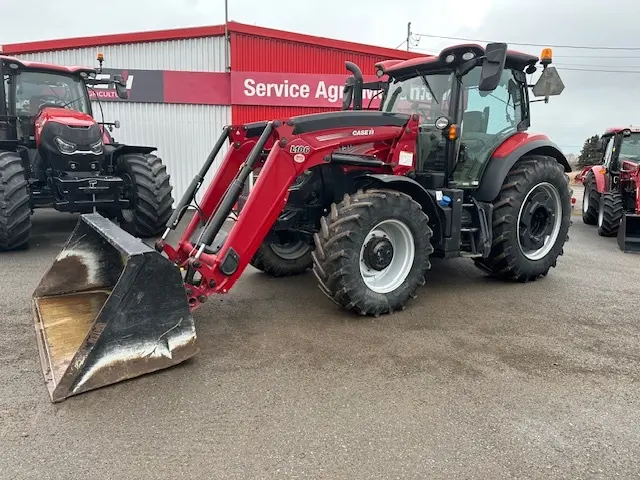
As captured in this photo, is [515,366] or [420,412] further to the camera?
[515,366]

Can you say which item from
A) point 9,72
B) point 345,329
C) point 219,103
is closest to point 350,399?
Result: point 345,329

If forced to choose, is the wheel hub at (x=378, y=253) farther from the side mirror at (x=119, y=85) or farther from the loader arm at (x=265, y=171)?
the side mirror at (x=119, y=85)

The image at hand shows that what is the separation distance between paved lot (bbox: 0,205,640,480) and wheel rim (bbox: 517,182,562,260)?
3.35 ft

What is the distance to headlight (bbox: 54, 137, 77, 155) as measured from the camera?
702 centimetres

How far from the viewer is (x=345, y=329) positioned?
4.07 metres

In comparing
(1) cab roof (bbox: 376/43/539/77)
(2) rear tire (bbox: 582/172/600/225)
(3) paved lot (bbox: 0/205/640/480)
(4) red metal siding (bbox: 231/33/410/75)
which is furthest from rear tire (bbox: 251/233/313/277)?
(2) rear tire (bbox: 582/172/600/225)

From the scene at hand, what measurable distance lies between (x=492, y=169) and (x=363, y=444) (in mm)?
3579

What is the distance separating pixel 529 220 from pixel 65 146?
246 inches

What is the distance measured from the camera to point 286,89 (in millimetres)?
11648

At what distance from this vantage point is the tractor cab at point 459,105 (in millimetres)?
4996

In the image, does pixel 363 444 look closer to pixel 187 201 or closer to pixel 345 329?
pixel 345 329

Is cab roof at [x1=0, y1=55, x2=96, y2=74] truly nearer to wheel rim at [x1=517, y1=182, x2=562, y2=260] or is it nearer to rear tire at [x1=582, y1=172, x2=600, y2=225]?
wheel rim at [x1=517, y1=182, x2=562, y2=260]

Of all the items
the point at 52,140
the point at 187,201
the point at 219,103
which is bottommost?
the point at 187,201

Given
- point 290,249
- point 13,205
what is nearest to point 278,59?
point 13,205
